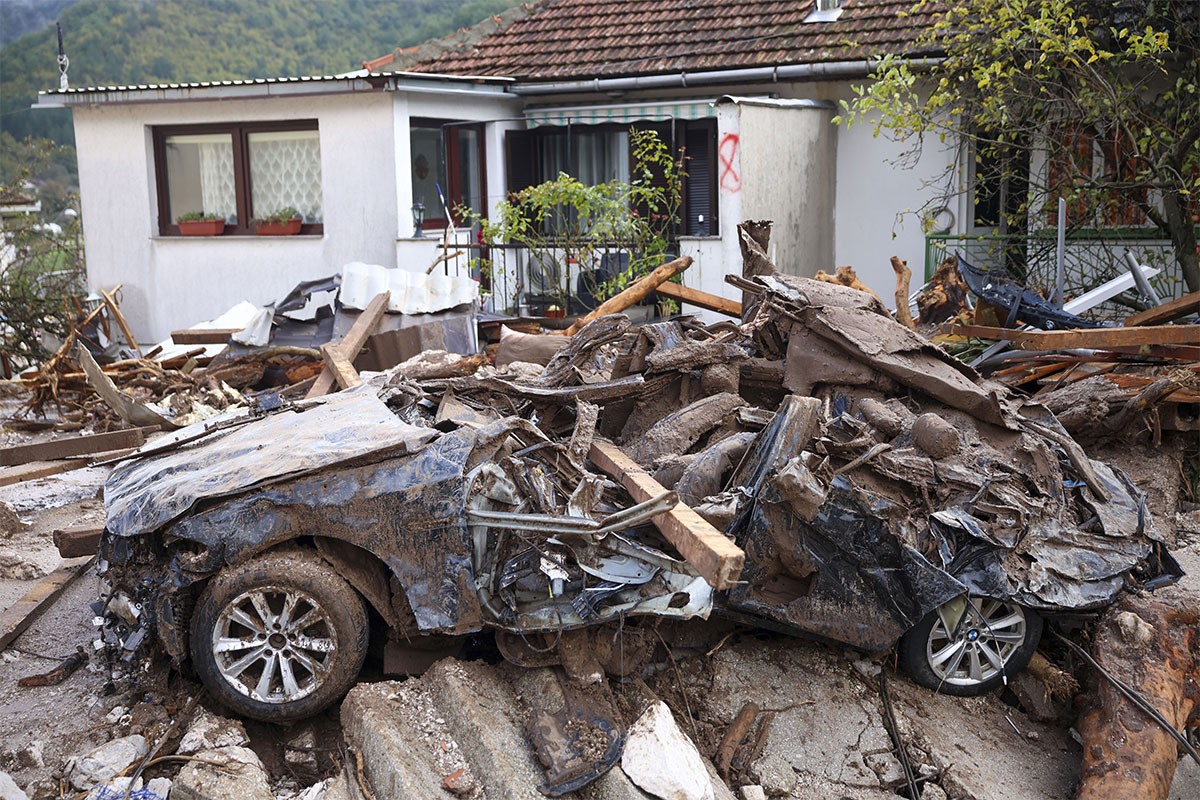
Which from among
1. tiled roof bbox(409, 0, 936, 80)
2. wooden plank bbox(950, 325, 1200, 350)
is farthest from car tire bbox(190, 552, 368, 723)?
tiled roof bbox(409, 0, 936, 80)

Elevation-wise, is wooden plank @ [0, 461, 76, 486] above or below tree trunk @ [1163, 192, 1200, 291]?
below

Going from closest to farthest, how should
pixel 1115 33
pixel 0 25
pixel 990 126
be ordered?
pixel 1115 33 → pixel 990 126 → pixel 0 25

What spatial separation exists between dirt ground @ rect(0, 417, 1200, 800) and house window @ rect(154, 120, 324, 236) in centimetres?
1008

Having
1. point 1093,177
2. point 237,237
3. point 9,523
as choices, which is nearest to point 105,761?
point 9,523

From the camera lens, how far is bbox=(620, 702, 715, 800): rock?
5.32 metres

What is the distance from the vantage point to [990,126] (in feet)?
43.3

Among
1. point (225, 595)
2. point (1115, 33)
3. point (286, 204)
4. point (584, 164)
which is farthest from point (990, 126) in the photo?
point (225, 595)

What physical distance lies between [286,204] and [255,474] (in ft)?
36.5

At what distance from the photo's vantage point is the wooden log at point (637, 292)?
11609 millimetres

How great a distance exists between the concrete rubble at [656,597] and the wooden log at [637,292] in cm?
402

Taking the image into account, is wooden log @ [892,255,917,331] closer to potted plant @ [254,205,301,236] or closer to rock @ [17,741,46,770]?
potted plant @ [254,205,301,236]

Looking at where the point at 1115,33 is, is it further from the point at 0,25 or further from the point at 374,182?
the point at 0,25

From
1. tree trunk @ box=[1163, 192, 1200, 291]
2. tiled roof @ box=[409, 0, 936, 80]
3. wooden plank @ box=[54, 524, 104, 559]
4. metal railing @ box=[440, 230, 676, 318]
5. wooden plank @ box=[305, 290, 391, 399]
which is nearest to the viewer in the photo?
wooden plank @ box=[54, 524, 104, 559]

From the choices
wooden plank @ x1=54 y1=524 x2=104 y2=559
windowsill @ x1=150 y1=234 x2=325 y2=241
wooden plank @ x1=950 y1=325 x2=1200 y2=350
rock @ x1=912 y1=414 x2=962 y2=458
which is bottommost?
wooden plank @ x1=54 y1=524 x2=104 y2=559
